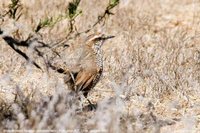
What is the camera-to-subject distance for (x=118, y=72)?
935 cm

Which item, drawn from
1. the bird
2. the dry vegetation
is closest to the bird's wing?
the bird

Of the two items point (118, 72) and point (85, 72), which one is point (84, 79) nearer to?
point (85, 72)

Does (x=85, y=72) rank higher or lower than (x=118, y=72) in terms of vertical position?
higher

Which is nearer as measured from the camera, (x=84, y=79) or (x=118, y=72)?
(x=84, y=79)

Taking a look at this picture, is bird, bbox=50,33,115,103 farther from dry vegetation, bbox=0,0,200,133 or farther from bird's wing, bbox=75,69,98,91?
dry vegetation, bbox=0,0,200,133

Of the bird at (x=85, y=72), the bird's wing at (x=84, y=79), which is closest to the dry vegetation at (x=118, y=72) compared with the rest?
the bird at (x=85, y=72)

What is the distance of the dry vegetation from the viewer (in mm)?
6363

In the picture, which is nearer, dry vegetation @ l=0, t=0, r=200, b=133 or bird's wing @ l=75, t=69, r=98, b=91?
dry vegetation @ l=0, t=0, r=200, b=133

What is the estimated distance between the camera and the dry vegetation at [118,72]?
6363 millimetres

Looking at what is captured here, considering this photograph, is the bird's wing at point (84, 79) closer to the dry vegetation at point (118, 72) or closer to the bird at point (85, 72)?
the bird at point (85, 72)

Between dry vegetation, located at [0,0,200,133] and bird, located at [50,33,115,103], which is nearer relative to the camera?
dry vegetation, located at [0,0,200,133]

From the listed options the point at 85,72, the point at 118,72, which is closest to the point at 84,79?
the point at 85,72

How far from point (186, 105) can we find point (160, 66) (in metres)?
1.58

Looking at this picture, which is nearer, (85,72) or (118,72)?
(85,72)
